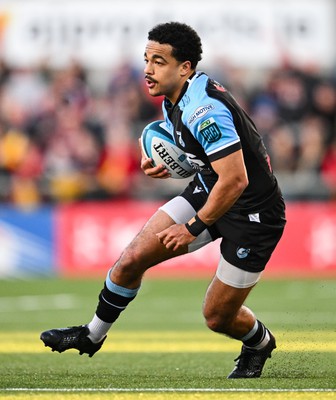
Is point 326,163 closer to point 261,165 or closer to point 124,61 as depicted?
point 124,61

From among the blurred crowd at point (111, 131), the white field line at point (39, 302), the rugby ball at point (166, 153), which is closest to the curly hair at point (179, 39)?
the rugby ball at point (166, 153)

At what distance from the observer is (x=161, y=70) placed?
7.62 m

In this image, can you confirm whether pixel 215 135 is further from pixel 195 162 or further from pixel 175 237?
pixel 175 237

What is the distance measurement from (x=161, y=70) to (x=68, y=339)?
1951mm

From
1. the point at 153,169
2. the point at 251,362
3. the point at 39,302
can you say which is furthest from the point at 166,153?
the point at 39,302

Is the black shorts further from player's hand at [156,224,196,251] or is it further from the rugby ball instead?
player's hand at [156,224,196,251]

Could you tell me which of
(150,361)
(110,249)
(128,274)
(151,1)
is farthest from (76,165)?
(128,274)

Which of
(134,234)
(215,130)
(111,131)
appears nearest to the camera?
(215,130)

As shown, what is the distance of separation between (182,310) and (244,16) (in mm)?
6794

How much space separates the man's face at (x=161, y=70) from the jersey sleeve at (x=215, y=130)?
404 mm

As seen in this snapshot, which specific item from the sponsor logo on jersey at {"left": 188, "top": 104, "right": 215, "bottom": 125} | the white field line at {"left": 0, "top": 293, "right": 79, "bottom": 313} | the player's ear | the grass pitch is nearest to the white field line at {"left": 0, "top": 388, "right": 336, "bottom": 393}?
the grass pitch

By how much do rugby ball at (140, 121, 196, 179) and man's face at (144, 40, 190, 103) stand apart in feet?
1.58

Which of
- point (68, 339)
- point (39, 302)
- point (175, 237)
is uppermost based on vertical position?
point (175, 237)

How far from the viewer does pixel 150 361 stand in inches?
361
